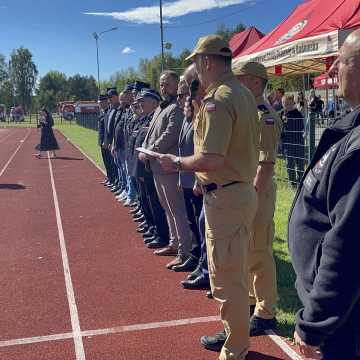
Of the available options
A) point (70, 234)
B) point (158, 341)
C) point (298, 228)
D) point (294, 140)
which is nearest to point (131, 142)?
point (70, 234)

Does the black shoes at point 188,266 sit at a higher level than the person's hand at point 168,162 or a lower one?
lower

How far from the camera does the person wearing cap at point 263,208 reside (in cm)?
398

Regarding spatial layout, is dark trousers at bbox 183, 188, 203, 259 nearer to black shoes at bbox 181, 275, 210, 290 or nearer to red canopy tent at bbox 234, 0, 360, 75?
black shoes at bbox 181, 275, 210, 290

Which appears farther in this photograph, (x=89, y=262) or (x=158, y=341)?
(x=89, y=262)

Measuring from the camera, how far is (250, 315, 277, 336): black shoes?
4082 mm

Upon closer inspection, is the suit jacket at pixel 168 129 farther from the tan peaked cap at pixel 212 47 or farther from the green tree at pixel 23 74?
the green tree at pixel 23 74

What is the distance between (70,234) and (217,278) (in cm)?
484

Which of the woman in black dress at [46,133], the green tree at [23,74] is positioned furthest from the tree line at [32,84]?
the woman in black dress at [46,133]

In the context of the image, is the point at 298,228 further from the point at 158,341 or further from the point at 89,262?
the point at 89,262

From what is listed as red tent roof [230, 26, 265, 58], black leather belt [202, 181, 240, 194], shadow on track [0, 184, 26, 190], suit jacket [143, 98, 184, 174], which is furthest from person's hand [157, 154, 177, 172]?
red tent roof [230, 26, 265, 58]

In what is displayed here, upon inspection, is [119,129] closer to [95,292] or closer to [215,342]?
[95,292]

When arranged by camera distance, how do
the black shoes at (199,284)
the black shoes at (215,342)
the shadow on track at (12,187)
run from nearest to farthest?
the black shoes at (215,342) → the black shoes at (199,284) → the shadow on track at (12,187)

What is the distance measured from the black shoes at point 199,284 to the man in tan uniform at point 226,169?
5.88ft

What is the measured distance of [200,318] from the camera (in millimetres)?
4438
